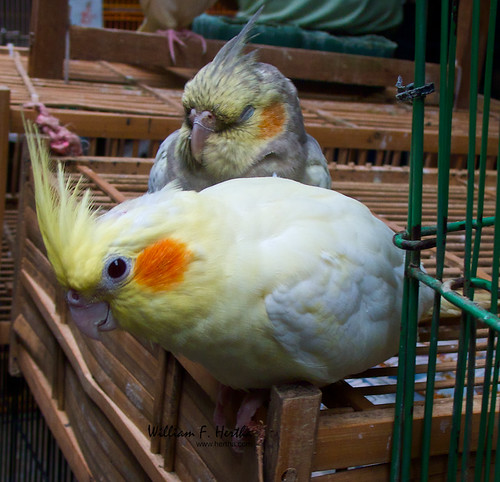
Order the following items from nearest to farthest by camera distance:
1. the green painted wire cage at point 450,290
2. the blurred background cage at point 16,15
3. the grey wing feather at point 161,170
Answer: the green painted wire cage at point 450,290
the grey wing feather at point 161,170
the blurred background cage at point 16,15

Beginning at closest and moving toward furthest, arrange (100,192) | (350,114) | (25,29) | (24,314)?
1. (100,192)
2. (24,314)
3. (350,114)
4. (25,29)

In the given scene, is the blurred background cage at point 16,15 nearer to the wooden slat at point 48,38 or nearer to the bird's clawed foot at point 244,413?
the wooden slat at point 48,38

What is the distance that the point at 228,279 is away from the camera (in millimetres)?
917

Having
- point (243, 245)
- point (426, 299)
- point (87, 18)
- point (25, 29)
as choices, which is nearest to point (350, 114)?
point (426, 299)

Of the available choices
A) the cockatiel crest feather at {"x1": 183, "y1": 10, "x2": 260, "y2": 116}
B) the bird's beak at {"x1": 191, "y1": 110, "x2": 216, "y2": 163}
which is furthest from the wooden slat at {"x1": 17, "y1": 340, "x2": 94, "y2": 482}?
the cockatiel crest feather at {"x1": 183, "y1": 10, "x2": 260, "y2": 116}

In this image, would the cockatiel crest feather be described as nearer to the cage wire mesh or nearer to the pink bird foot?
the cage wire mesh

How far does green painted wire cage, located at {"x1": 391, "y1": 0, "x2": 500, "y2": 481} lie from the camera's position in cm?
82

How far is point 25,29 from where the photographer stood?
6.22 m

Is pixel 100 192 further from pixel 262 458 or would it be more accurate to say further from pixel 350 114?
pixel 350 114

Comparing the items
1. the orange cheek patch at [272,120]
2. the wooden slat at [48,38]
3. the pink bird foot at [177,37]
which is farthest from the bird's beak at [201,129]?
the pink bird foot at [177,37]

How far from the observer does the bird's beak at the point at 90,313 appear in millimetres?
938

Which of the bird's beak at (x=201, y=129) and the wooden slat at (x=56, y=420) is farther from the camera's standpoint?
the wooden slat at (x=56, y=420)

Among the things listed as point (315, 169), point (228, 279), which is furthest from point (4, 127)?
point (228, 279)

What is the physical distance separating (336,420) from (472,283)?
0.29 m
